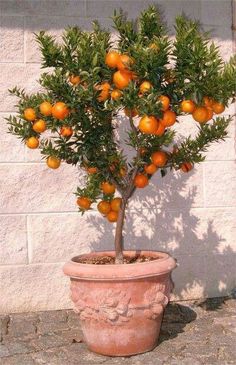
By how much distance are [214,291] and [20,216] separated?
1.64 metres

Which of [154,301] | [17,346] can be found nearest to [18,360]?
[17,346]

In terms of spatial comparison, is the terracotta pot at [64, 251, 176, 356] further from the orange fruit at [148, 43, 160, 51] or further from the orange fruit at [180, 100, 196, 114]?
the orange fruit at [148, 43, 160, 51]

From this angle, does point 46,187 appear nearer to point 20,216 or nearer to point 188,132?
point 20,216

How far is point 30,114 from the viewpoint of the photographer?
9.13ft

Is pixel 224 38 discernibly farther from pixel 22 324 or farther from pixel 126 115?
pixel 22 324

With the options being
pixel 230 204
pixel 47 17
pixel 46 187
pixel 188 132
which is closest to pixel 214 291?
pixel 230 204

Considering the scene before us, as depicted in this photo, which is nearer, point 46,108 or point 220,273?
point 46,108

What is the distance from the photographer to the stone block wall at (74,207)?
3.84m

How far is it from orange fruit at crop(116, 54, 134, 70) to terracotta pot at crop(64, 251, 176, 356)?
107 cm

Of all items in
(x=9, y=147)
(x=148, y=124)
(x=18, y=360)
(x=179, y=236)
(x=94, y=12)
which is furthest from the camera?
(x=179, y=236)

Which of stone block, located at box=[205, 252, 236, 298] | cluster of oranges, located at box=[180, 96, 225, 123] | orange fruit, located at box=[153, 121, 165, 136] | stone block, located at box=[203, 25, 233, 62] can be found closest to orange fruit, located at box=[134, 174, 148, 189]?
orange fruit, located at box=[153, 121, 165, 136]

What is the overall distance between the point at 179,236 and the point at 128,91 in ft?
5.81

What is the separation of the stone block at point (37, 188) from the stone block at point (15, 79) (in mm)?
466

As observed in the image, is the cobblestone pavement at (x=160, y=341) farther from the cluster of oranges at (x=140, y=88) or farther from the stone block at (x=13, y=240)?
the cluster of oranges at (x=140, y=88)
